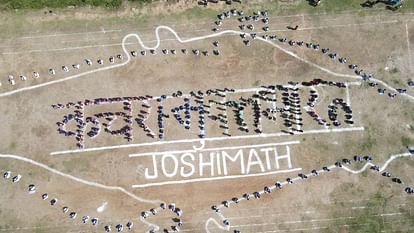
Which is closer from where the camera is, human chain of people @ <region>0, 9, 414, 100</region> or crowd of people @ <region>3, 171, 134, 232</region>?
crowd of people @ <region>3, 171, 134, 232</region>

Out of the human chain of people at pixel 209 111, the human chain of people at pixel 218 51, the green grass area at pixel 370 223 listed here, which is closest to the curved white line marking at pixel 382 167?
the green grass area at pixel 370 223

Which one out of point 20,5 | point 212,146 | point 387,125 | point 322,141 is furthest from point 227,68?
point 20,5

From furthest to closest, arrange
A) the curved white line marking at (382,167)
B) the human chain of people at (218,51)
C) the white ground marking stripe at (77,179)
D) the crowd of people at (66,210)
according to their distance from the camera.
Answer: the human chain of people at (218,51) → the curved white line marking at (382,167) → the white ground marking stripe at (77,179) → the crowd of people at (66,210)

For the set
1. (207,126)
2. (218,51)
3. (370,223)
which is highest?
(218,51)

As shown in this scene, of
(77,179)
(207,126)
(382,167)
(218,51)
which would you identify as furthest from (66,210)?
Answer: (382,167)

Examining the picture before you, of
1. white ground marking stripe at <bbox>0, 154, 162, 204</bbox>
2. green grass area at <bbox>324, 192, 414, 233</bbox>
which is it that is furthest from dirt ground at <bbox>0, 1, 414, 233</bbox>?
white ground marking stripe at <bbox>0, 154, 162, 204</bbox>

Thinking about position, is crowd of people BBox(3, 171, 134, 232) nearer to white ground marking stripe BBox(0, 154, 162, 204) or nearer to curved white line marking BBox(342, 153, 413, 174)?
white ground marking stripe BBox(0, 154, 162, 204)

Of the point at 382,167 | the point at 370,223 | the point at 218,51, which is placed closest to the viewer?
the point at 370,223

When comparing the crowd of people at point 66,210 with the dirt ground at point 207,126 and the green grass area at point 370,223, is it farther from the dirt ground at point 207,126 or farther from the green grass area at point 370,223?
the green grass area at point 370,223

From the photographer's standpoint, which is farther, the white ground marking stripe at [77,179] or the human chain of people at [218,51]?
the human chain of people at [218,51]

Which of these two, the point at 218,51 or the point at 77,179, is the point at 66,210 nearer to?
the point at 77,179
